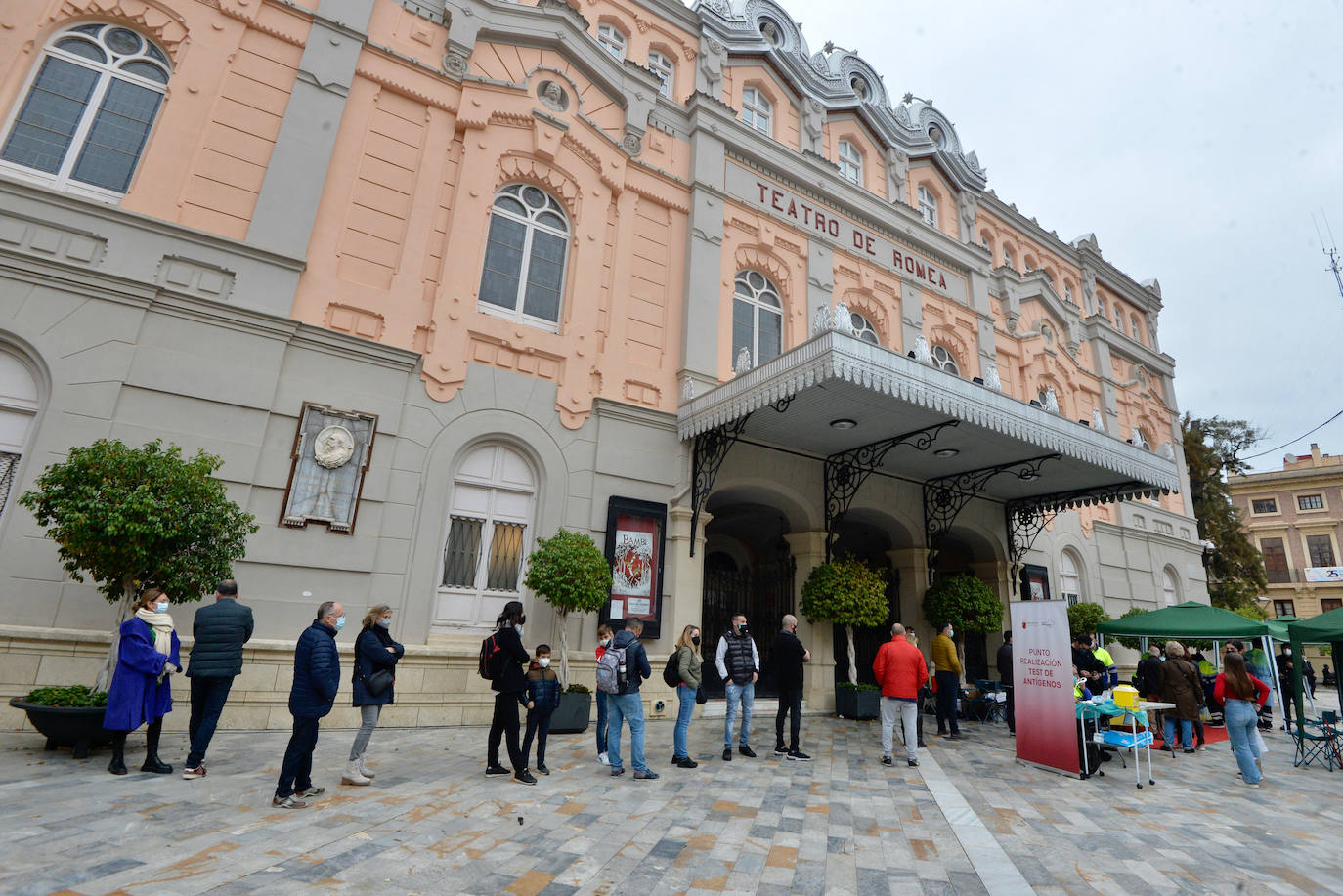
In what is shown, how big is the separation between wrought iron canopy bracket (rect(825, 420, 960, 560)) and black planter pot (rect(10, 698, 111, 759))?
36.4 ft

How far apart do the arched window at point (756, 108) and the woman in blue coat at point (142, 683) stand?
49.1ft

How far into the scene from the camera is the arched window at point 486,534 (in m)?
9.67

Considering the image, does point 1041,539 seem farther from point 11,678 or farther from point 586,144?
point 11,678

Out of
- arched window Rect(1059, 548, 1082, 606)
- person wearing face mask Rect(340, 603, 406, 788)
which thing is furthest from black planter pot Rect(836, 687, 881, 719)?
arched window Rect(1059, 548, 1082, 606)

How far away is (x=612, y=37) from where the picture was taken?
14102mm

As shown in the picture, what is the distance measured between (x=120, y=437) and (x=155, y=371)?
93 centimetres

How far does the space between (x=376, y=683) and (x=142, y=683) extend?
214 centimetres

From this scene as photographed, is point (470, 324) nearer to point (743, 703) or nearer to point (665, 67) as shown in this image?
point (743, 703)

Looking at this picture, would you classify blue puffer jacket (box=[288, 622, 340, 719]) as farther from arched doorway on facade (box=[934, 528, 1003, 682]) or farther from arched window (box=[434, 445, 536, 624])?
arched doorway on facade (box=[934, 528, 1003, 682])

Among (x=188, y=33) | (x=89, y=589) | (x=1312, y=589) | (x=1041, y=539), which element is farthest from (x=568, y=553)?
(x=1312, y=589)

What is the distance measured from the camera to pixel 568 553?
29.6ft

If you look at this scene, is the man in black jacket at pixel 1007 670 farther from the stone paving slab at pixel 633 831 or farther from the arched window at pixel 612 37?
the arched window at pixel 612 37

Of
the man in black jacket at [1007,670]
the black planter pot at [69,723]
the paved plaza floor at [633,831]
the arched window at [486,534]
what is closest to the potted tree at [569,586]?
the arched window at [486,534]

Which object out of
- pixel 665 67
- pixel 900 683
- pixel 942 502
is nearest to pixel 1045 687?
pixel 900 683
